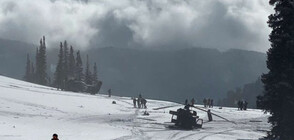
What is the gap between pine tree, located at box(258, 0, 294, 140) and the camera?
29062 mm

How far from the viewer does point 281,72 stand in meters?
29.4

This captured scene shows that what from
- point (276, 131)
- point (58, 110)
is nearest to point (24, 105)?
point (58, 110)

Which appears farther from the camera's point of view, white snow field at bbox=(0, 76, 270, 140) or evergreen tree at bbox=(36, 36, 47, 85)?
evergreen tree at bbox=(36, 36, 47, 85)

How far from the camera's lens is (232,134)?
128 feet

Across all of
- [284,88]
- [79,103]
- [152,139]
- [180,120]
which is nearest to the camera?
[284,88]

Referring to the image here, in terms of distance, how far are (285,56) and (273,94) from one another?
239 cm

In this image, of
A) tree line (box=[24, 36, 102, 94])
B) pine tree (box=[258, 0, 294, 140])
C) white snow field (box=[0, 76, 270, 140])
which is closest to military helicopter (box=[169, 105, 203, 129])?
white snow field (box=[0, 76, 270, 140])

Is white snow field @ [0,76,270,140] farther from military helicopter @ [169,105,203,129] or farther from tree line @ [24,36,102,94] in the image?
tree line @ [24,36,102,94]

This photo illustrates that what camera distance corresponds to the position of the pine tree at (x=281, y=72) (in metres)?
29.1

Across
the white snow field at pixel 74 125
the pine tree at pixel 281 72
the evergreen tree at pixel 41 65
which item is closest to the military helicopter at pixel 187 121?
the white snow field at pixel 74 125

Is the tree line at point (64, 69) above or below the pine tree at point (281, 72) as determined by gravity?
above

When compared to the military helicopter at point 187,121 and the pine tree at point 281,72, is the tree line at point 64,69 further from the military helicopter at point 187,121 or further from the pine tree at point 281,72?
the pine tree at point 281,72

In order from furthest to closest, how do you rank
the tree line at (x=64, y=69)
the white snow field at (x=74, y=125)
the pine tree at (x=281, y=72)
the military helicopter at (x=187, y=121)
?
1. the tree line at (x=64, y=69)
2. the military helicopter at (x=187, y=121)
3. the white snow field at (x=74, y=125)
4. the pine tree at (x=281, y=72)

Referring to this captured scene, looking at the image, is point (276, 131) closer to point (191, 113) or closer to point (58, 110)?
point (191, 113)
